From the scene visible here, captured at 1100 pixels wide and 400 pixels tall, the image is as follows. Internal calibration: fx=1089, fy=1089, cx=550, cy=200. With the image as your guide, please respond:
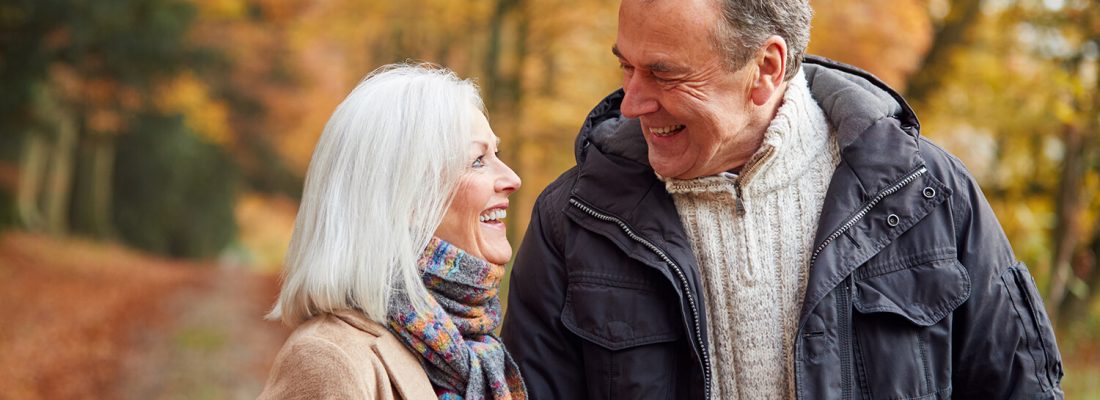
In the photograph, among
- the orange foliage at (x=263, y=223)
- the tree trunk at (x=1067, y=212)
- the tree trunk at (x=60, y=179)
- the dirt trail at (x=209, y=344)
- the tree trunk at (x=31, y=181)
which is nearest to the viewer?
the tree trunk at (x=1067, y=212)

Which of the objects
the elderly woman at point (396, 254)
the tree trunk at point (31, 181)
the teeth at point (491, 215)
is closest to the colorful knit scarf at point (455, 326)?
the elderly woman at point (396, 254)

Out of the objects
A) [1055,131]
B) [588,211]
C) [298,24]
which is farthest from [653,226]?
[298,24]

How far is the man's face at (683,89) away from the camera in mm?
2523

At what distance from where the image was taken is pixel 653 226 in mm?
2627

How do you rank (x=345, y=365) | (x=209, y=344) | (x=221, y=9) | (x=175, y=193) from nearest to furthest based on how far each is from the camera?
(x=345, y=365) → (x=209, y=344) → (x=221, y=9) → (x=175, y=193)

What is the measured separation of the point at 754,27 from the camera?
2.59 meters

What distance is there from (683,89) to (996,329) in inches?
35.5

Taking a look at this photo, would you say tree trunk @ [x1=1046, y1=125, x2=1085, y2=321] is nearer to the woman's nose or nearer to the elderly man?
the elderly man

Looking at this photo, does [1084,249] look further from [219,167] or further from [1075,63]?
[219,167]

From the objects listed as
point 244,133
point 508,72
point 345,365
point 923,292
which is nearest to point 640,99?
point 923,292

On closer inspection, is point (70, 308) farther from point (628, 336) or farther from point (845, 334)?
point (845, 334)

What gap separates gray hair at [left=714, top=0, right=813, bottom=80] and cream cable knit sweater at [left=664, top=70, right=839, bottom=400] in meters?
0.16

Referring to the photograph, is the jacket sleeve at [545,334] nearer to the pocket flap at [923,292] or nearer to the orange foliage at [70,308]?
the pocket flap at [923,292]

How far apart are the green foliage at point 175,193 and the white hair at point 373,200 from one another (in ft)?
30.6
